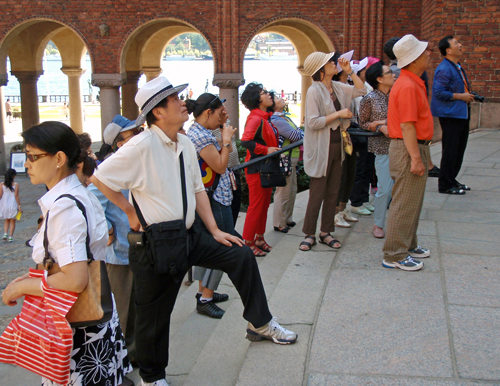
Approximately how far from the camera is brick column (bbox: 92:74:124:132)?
16.7m

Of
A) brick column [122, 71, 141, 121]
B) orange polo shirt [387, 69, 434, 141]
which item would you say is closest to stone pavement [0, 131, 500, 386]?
orange polo shirt [387, 69, 434, 141]

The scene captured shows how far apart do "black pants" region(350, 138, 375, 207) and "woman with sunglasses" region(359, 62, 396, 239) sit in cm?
69

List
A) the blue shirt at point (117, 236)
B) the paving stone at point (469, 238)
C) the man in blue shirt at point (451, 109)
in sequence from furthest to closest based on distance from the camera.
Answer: the man in blue shirt at point (451, 109) → the paving stone at point (469, 238) → the blue shirt at point (117, 236)

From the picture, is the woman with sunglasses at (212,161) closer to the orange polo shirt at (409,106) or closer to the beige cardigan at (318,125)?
the beige cardigan at (318,125)

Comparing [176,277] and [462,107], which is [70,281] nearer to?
[176,277]

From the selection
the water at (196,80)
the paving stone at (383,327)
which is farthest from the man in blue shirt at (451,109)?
the water at (196,80)

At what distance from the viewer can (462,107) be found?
647 centimetres

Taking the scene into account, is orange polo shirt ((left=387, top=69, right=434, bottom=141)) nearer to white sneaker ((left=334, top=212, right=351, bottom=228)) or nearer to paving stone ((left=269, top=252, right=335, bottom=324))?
paving stone ((left=269, top=252, right=335, bottom=324))

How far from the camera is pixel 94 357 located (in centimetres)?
259

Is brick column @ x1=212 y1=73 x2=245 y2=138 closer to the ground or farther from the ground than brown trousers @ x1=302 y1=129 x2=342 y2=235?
farther from the ground

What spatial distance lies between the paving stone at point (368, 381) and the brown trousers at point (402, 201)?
1.62 m

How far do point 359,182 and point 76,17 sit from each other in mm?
13302

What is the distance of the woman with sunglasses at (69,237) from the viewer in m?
2.41

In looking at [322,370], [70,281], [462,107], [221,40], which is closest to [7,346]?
[70,281]
